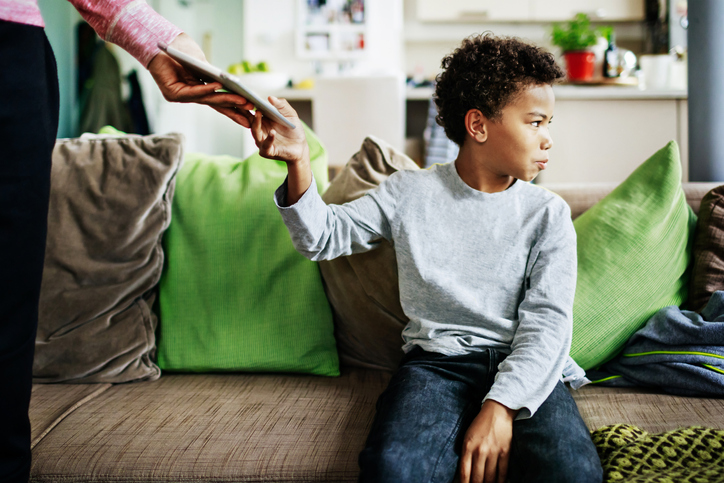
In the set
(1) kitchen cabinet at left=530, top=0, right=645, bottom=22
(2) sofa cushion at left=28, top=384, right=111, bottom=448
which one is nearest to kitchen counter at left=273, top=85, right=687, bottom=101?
(1) kitchen cabinet at left=530, top=0, right=645, bottom=22

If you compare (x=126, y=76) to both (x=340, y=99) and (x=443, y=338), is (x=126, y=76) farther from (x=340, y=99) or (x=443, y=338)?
(x=443, y=338)

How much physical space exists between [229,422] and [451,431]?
39cm

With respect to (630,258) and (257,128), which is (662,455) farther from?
(257,128)

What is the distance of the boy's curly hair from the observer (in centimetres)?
103

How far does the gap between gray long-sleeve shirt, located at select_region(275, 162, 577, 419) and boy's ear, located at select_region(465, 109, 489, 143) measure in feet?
0.26

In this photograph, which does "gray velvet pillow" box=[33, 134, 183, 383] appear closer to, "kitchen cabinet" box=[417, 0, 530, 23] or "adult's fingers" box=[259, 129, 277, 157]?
"adult's fingers" box=[259, 129, 277, 157]

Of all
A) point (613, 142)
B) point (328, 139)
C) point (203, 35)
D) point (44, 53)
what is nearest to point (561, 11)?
point (613, 142)

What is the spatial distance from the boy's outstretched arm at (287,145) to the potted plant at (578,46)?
262cm

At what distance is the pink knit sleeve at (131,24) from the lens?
0.88m

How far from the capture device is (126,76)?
5.24 m

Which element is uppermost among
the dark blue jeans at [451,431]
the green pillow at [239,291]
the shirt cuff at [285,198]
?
A: the shirt cuff at [285,198]

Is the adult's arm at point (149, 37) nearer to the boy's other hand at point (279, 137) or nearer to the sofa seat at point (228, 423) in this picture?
the boy's other hand at point (279, 137)

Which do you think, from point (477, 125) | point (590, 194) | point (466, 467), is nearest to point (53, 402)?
point (466, 467)

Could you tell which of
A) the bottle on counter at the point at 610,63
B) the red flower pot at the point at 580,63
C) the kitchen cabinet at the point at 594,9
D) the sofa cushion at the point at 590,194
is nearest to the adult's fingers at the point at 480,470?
the sofa cushion at the point at 590,194
